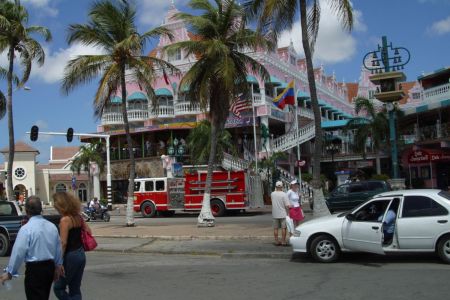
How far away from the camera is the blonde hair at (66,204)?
628cm

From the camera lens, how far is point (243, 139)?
46.3 m

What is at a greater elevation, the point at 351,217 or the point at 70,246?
the point at 70,246

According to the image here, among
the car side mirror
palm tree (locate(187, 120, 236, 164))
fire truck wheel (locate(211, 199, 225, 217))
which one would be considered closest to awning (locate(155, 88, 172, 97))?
palm tree (locate(187, 120, 236, 164))

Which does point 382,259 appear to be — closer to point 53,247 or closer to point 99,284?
point 99,284

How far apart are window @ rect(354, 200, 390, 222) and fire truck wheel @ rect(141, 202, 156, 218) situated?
21.7 metres

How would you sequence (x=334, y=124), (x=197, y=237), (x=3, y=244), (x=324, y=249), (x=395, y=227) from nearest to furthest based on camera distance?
(x=395, y=227) < (x=324, y=249) < (x=3, y=244) < (x=197, y=237) < (x=334, y=124)

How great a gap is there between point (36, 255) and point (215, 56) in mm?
15235

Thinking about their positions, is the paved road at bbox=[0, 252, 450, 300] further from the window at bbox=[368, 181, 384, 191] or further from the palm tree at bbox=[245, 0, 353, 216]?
the window at bbox=[368, 181, 384, 191]

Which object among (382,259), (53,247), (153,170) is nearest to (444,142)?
(153,170)

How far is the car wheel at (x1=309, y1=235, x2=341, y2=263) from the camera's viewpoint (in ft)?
37.2

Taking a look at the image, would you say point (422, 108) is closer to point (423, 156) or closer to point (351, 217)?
point (423, 156)

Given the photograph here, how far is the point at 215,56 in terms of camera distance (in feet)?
65.9

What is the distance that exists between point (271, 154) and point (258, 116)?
3.24 metres

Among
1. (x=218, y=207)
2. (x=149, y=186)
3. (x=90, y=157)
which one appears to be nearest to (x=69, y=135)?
(x=149, y=186)
